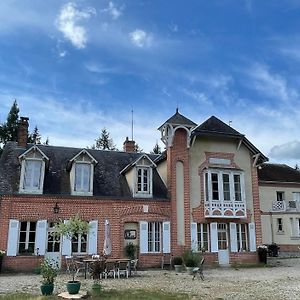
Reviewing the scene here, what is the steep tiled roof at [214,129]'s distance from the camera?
22.0 m

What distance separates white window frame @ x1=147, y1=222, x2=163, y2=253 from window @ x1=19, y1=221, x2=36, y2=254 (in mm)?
6055

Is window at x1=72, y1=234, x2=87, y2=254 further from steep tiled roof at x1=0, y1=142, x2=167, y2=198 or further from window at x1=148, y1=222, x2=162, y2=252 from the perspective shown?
window at x1=148, y1=222, x2=162, y2=252

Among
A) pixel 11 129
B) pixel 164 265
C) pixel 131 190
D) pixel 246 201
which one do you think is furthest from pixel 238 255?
pixel 11 129

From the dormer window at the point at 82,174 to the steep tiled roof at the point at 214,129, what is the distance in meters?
6.36

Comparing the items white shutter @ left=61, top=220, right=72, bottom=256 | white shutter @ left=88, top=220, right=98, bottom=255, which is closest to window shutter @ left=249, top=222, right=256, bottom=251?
white shutter @ left=88, top=220, right=98, bottom=255

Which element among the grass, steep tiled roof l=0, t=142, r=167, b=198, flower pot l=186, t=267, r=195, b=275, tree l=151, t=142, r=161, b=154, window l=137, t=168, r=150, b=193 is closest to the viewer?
the grass

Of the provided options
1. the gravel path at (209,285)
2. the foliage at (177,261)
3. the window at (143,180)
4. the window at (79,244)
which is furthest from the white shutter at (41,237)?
the foliage at (177,261)

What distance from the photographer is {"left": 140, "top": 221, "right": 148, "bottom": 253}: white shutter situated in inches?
782

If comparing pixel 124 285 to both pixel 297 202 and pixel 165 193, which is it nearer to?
pixel 165 193

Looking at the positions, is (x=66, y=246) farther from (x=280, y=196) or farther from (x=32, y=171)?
(x=280, y=196)

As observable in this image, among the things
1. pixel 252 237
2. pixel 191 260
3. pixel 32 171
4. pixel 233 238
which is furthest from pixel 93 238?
pixel 252 237

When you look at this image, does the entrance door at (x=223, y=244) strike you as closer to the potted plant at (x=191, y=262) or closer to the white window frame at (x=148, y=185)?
the potted plant at (x=191, y=262)

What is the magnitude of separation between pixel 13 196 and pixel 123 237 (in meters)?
6.01

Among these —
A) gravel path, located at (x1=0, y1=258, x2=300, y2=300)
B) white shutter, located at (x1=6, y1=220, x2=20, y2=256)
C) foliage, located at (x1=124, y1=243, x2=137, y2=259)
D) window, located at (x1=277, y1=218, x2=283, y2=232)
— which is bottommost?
gravel path, located at (x1=0, y1=258, x2=300, y2=300)
